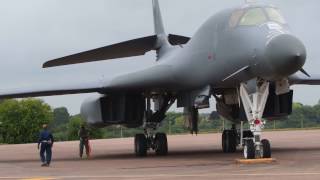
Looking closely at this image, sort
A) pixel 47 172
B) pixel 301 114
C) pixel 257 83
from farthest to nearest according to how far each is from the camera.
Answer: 1. pixel 301 114
2. pixel 257 83
3. pixel 47 172

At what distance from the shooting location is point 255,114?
15.3m

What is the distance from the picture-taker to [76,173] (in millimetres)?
13867

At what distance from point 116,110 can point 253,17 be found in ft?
21.5

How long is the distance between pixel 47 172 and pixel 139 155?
6113 millimetres

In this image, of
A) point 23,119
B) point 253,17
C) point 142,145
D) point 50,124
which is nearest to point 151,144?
point 142,145

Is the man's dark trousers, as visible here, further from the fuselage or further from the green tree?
the green tree

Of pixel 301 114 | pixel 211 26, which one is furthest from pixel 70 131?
pixel 211 26

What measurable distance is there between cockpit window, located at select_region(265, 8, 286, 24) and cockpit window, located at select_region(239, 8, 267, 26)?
0.48 feet

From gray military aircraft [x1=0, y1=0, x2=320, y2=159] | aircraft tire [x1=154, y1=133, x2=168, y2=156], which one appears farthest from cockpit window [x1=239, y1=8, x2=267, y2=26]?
aircraft tire [x1=154, y1=133, x2=168, y2=156]

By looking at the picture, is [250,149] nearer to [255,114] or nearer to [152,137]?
[255,114]

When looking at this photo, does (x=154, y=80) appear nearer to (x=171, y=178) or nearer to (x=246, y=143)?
(x=246, y=143)

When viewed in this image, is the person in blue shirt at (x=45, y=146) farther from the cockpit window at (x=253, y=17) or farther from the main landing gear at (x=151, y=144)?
the cockpit window at (x=253, y=17)

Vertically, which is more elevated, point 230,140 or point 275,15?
point 275,15

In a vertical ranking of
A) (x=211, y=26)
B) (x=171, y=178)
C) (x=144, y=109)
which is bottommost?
(x=171, y=178)
